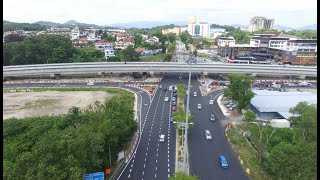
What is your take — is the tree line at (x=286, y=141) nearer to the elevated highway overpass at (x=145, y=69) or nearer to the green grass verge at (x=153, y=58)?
the elevated highway overpass at (x=145, y=69)

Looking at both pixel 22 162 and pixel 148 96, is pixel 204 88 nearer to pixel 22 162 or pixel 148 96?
pixel 148 96

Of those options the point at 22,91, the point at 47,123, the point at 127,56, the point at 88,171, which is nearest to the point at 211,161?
the point at 88,171

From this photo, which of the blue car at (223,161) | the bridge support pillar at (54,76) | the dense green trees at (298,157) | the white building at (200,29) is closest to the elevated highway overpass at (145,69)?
the bridge support pillar at (54,76)

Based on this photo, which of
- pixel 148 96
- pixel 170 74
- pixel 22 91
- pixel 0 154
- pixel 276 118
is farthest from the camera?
pixel 170 74

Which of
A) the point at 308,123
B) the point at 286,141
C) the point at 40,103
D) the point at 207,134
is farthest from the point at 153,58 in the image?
the point at 308,123

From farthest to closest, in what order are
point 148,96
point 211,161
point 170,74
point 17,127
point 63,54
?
point 63,54 < point 170,74 < point 148,96 < point 17,127 < point 211,161

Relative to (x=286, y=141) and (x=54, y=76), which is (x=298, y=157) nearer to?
(x=286, y=141)

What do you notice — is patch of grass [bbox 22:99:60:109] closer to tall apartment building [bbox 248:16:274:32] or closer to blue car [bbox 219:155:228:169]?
blue car [bbox 219:155:228:169]
